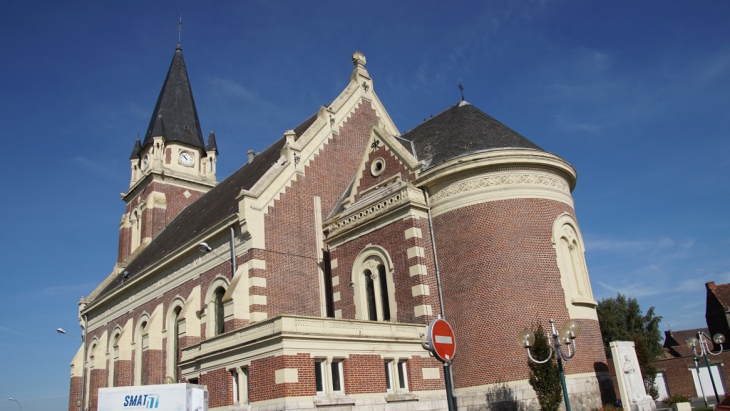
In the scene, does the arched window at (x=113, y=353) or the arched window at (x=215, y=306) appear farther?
the arched window at (x=113, y=353)

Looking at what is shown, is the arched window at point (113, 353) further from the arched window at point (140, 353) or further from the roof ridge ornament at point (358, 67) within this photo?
the roof ridge ornament at point (358, 67)

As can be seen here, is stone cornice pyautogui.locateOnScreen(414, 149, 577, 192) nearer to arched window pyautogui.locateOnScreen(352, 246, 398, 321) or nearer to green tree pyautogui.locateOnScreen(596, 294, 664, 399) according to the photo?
arched window pyautogui.locateOnScreen(352, 246, 398, 321)

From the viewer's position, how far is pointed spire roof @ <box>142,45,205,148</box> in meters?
47.5

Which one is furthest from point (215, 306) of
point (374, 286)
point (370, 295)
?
point (374, 286)

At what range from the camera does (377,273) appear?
73.6 feet

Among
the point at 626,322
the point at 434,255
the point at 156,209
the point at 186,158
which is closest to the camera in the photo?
the point at 434,255

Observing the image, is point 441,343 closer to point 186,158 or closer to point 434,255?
point 434,255

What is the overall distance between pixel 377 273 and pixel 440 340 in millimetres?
13427

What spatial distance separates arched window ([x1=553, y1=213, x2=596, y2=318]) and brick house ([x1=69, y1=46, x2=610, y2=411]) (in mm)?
74

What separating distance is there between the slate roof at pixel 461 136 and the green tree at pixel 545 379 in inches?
309

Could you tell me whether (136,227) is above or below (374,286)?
above

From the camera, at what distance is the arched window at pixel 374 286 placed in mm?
21906

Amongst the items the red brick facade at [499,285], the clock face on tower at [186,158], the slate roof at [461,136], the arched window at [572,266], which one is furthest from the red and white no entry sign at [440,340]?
the clock face on tower at [186,158]

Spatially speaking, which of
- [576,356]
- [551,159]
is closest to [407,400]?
[576,356]
